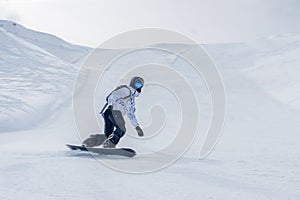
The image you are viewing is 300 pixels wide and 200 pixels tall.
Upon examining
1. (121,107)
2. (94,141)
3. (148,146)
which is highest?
(121,107)

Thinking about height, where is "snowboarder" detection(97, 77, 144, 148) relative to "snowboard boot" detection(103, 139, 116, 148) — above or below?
above

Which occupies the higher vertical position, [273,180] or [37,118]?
[273,180]

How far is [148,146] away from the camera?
32.2 ft

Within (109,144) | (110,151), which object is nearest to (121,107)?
(109,144)

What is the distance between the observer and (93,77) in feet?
76.7

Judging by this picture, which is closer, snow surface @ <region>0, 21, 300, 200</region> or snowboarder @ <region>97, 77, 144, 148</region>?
snow surface @ <region>0, 21, 300, 200</region>

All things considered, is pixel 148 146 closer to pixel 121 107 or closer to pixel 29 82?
pixel 121 107

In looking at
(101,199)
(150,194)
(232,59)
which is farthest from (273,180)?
(232,59)

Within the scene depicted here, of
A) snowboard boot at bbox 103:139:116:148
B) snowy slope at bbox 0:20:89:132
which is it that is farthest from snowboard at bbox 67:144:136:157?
snowy slope at bbox 0:20:89:132

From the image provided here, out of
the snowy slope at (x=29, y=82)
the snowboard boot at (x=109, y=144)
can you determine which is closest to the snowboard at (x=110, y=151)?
the snowboard boot at (x=109, y=144)

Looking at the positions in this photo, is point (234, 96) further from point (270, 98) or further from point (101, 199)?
point (101, 199)

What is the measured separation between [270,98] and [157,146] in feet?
35.6

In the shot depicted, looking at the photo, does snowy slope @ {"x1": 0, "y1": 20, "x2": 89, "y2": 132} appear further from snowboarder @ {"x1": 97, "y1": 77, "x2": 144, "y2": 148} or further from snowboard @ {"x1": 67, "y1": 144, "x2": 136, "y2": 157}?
snowboarder @ {"x1": 97, "y1": 77, "x2": 144, "y2": 148}

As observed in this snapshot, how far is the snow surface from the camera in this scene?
17.3 ft
